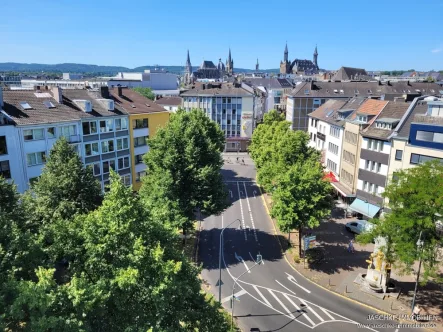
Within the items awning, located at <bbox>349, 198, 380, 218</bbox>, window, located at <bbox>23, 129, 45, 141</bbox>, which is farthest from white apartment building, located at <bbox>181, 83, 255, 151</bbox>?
window, located at <bbox>23, 129, 45, 141</bbox>

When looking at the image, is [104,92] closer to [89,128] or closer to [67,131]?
[89,128]

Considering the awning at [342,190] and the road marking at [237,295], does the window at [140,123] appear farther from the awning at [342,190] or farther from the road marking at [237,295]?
the road marking at [237,295]

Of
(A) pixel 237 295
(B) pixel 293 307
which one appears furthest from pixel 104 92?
(B) pixel 293 307

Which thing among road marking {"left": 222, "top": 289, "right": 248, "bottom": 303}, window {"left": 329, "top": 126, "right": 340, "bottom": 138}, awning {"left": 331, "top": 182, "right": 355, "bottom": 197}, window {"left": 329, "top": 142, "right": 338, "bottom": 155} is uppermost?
window {"left": 329, "top": 126, "right": 340, "bottom": 138}

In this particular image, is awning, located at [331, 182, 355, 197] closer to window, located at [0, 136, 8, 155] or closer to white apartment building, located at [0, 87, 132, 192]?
white apartment building, located at [0, 87, 132, 192]

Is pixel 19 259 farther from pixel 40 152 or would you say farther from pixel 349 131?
pixel 349 131

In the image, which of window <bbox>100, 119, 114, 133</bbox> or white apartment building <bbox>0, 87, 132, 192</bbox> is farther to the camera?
window <bbox>100, 119, 114, 133</bbox>

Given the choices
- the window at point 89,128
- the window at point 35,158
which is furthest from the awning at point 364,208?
the window at point 35,158

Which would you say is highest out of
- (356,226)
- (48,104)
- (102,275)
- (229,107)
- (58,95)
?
(58,95)
